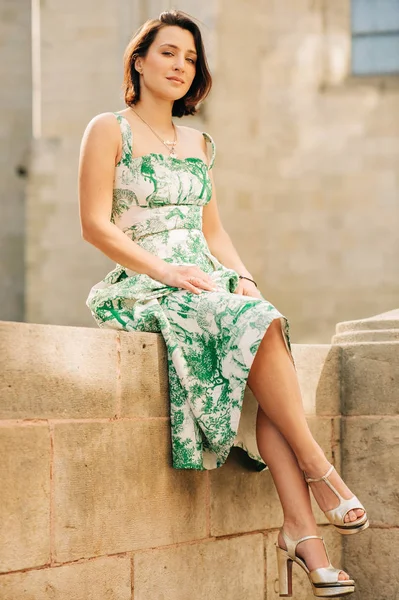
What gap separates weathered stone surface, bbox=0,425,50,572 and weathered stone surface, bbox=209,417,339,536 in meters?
0.82

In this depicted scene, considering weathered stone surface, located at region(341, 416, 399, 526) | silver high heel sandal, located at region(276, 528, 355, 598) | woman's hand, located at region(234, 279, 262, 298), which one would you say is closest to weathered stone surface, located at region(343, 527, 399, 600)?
weathered stone surface, located at region(341, 416, 399, 526)

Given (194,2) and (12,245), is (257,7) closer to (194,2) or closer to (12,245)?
(194,2)

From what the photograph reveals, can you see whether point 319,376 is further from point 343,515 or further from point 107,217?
point 107,217

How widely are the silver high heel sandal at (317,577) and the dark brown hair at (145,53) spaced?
158cm

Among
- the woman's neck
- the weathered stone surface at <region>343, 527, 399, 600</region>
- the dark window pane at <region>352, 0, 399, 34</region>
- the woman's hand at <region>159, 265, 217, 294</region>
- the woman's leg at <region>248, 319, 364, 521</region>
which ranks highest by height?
the dark window pane at <region>352, 0, 399, 34</region>

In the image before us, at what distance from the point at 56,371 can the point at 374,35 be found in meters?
8.82

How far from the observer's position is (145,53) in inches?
149

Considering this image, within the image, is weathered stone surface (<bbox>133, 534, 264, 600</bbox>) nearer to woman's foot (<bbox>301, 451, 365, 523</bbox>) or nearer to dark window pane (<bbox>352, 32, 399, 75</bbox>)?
woman's foot (<bbox>301, 451, 365, 523</bbox>)

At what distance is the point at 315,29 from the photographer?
11047 millimetres

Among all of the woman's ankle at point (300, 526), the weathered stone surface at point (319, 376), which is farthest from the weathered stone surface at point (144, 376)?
the weathered stone surface at point (319, 376)

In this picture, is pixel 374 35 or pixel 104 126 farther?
pixel 374 35

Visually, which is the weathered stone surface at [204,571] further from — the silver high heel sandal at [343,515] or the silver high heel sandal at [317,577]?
the silver high heel sandal at [343,515]

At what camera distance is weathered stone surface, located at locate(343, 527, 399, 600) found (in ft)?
13.4

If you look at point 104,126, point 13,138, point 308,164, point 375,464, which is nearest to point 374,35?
point 308,164
